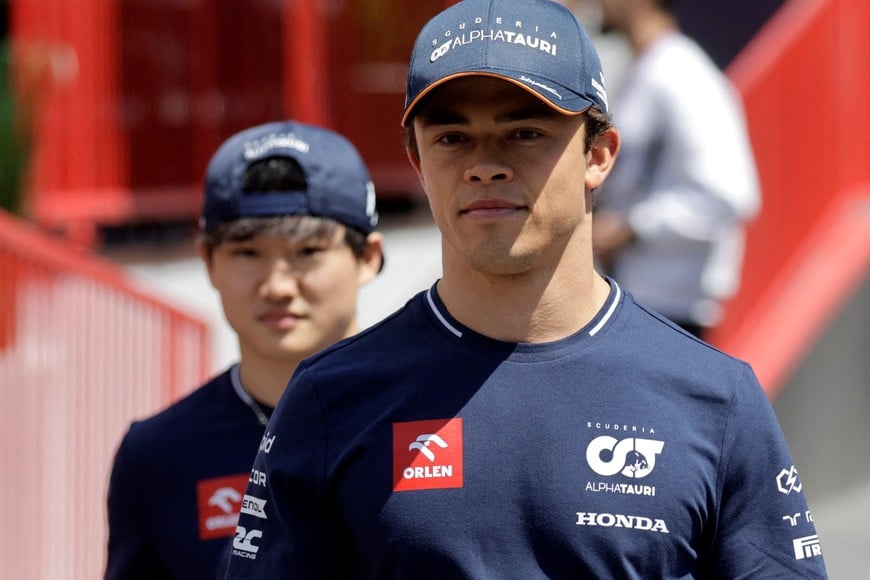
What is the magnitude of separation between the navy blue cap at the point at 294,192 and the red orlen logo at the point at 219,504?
2.08ft

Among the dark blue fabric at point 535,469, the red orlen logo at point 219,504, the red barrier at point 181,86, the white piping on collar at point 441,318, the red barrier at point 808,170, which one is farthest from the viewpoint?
the red barrier at point 181,86

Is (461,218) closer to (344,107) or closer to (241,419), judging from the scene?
(241,419)

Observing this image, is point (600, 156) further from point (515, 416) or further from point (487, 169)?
point (515, 416)

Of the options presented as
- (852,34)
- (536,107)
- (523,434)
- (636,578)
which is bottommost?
(636,578)

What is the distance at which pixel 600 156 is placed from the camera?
2.62 metres

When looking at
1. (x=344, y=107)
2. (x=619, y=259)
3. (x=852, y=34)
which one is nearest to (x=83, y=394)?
(x=619, y=259)

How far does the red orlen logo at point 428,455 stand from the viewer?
2412 mm

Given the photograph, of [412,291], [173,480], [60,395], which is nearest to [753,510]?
[173,480]

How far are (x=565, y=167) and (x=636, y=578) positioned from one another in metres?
0.66

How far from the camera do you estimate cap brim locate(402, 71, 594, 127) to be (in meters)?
2.40

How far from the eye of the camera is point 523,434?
241cm

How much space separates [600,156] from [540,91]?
0.27 meters

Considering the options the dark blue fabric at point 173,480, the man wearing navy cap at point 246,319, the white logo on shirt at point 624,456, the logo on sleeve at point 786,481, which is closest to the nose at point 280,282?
the man wearing navy cap at point 246,319

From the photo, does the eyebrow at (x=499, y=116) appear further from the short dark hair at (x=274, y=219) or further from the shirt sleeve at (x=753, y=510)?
the short dark hair at (x=274, y=219)
